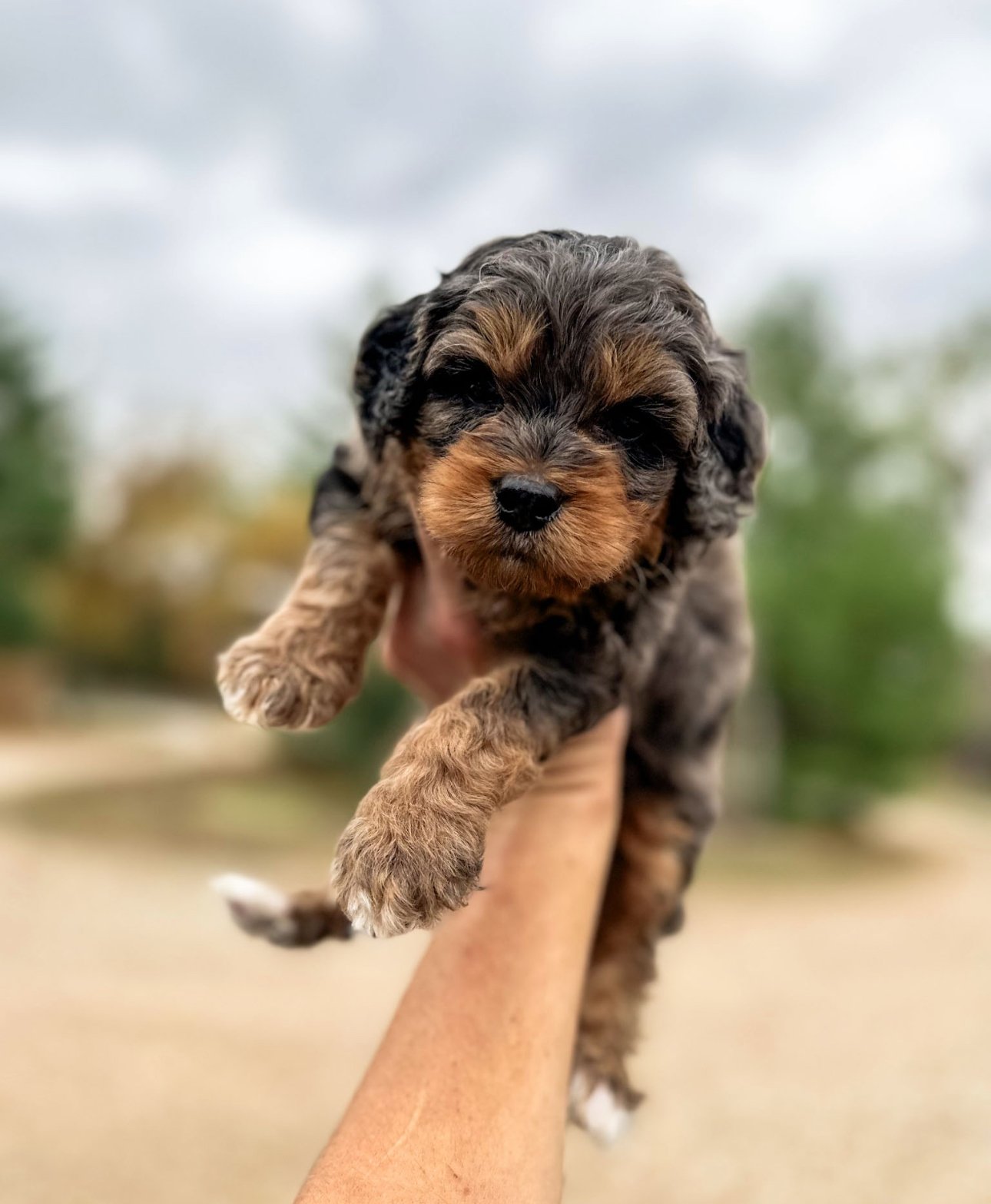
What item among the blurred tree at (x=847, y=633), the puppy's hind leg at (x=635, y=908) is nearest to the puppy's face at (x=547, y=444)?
Answer: the puppy's hind leg at (x=635, y=908)

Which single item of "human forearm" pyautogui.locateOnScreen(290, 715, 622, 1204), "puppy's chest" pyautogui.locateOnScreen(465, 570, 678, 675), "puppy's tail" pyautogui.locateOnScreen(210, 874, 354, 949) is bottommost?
"puppy's tail" pyautogui.locateOnScreen(210, 874, 354, 949)

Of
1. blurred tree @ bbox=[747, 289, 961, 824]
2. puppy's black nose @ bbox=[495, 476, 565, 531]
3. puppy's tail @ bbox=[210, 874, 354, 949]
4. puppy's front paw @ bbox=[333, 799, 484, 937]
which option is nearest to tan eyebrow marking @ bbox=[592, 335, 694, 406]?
puppy's black nose @ bbox=[495, 476, 565, 531]

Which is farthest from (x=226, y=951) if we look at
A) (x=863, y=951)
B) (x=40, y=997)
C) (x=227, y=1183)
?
(x=863, y=951)

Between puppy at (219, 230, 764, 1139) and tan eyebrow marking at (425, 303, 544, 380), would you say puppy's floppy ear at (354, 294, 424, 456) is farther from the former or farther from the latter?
tan eyebrow marking at (425, 303, 544, 380)

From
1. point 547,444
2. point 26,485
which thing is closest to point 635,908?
point 547,444

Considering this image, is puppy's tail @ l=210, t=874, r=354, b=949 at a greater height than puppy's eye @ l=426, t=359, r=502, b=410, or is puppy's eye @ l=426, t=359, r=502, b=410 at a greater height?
puppy's eye @ l=426, t=359, r=502, b=410

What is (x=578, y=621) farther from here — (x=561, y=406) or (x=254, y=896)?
(x=254, y=896)
